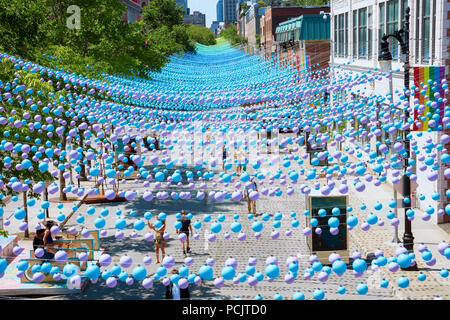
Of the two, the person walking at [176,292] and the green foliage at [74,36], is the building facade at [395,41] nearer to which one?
the person walking at [176,292]

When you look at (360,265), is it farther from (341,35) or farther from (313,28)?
(313,28)

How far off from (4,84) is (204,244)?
735cm

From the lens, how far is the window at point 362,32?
3161 centimetres

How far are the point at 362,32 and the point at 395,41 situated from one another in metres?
6.42

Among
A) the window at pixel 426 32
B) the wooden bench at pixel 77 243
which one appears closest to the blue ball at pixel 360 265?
the wooden bench at pixel 77 243

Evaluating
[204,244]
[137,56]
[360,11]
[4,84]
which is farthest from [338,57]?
[4,84]

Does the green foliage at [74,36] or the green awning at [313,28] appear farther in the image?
the green awning at [313,28]

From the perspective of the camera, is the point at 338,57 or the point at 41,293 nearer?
the point at 41,293

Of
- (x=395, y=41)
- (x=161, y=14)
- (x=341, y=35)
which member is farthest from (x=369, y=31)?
(x=161, y=14)

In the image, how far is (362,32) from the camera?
32.2m

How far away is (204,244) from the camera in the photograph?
722 inches

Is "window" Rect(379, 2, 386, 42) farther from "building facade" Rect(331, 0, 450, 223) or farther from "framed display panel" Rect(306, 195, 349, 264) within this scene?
"framed display panel" Rect(306, 195, 349, 264)
